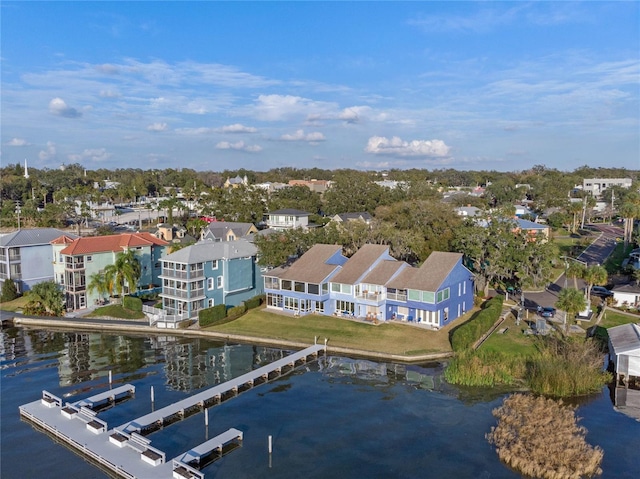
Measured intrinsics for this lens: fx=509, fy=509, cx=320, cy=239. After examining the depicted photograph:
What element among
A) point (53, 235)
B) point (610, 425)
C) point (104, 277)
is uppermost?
point (53, 235)

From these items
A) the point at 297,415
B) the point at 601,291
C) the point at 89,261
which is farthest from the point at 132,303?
the point at 601,291

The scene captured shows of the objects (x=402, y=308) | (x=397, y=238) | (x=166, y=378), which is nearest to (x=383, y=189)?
(x=397, y=238)

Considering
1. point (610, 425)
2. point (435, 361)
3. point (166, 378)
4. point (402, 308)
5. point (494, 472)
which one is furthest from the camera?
point (402, 308)

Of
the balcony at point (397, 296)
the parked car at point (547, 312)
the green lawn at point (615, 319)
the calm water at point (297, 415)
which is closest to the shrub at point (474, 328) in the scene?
the calm water at point (297, 415)

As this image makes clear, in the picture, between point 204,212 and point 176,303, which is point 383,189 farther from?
point 176,303

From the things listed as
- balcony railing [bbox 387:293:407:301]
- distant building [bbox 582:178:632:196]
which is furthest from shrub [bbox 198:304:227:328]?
distant building [bbox 582:178:632:196]

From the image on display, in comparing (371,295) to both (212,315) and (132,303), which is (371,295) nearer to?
(212,315)

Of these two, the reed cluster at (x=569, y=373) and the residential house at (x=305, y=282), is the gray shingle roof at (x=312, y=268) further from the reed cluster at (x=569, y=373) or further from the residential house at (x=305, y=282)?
the reed cluster at (x=569, y=373)

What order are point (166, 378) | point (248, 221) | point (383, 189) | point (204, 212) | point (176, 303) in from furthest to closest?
point (383, 189) → point (204, 212) → point (248, 221) → point (176, 303) → point (166, 378)
